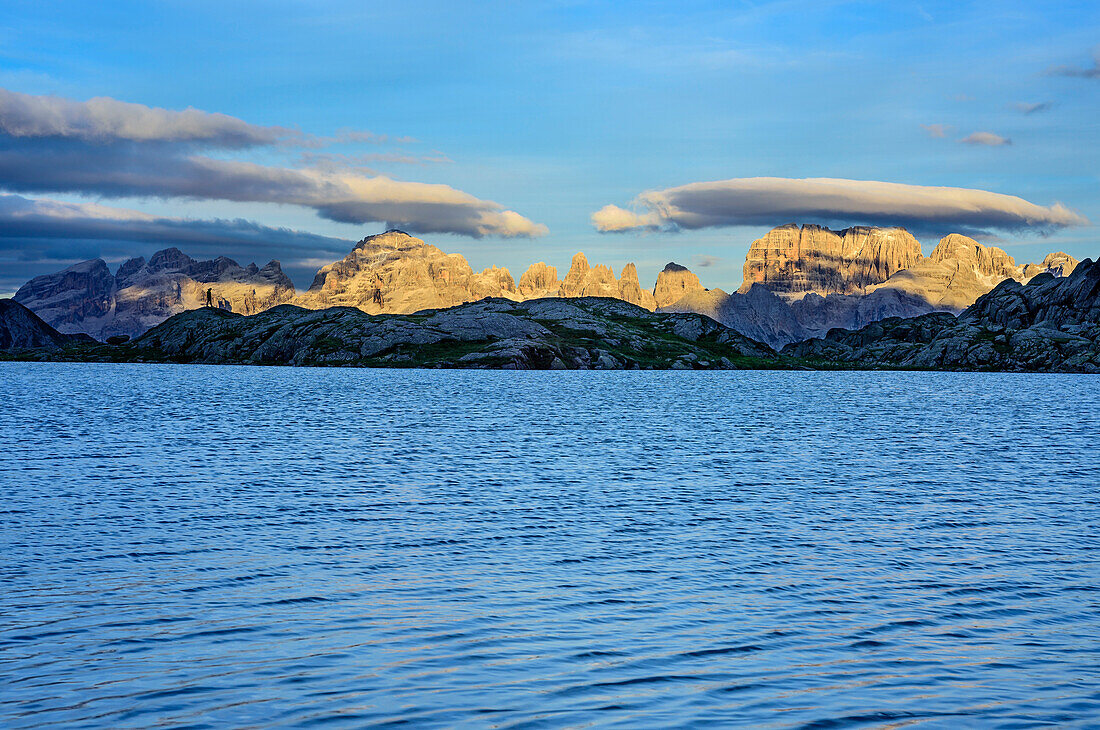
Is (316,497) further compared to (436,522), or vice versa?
A: (316,497)

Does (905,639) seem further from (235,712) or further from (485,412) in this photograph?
(485,412)

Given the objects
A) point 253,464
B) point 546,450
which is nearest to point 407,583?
point 253,464

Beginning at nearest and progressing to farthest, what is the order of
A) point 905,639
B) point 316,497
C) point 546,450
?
point 905,639, point 316,497, point 546,450

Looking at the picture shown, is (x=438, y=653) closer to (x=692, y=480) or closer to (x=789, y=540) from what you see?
(x=789, y=540)

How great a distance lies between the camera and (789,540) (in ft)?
133

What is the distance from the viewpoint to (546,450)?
82.1 meters

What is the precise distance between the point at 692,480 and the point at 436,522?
76.2 feet

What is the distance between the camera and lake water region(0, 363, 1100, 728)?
2095 cm

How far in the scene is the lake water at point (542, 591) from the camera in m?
21.0

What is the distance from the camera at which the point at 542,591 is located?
31.1 m

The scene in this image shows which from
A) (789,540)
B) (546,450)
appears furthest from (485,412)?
(789,540)

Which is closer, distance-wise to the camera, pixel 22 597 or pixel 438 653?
pixel 438 653

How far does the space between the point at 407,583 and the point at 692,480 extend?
33096 mm

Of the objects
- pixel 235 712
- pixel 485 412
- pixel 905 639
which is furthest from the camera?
pixel 485 412
